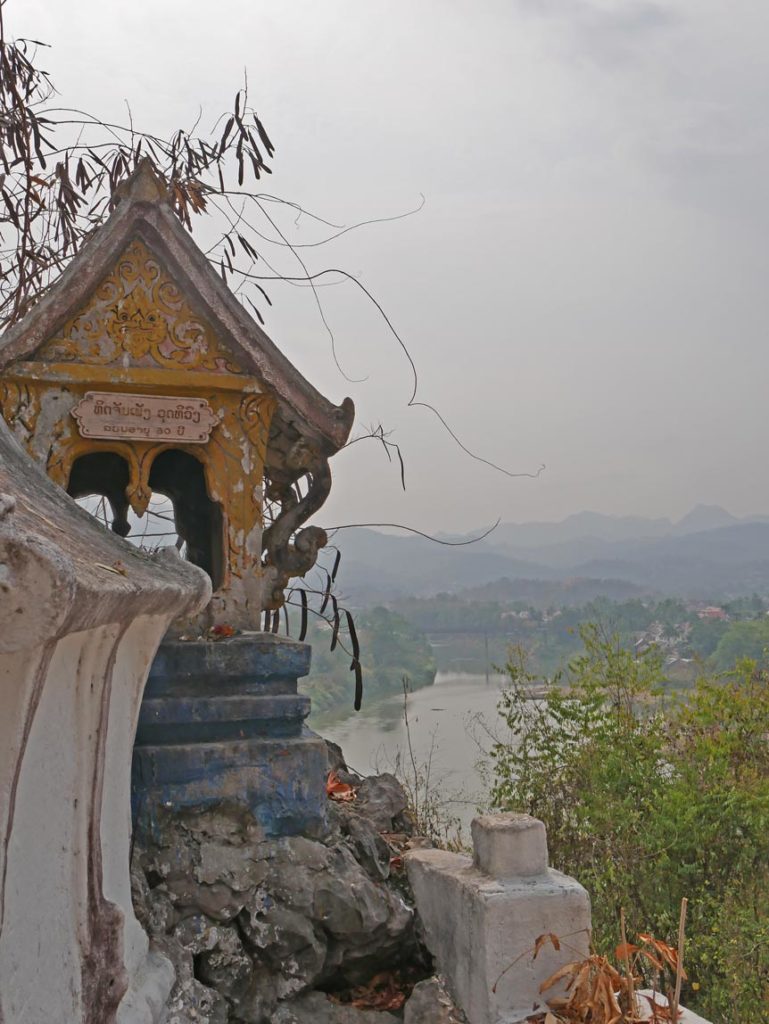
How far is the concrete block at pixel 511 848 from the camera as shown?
4691 millimetres

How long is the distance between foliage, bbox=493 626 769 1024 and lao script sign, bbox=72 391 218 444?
712 centimetres

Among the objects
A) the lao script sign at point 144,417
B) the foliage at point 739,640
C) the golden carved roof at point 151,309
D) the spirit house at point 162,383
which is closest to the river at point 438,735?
the spirit house at point 162,383

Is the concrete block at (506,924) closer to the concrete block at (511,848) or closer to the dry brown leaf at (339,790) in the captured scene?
the concrete block at (511,848)

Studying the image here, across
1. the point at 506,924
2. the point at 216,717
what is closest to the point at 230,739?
the point at 216,717

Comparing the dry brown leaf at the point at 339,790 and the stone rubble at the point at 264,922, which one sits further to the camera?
the dry brown leaf at the point at 339,790

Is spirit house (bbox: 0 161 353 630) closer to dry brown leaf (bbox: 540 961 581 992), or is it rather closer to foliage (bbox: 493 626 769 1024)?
dry brown leaf (bbox: 540 961 581 992)

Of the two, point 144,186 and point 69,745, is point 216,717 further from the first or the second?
point 144,186

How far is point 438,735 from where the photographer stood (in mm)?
15961

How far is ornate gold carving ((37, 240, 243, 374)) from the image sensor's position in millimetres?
5305

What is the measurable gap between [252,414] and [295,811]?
2069 millimetres

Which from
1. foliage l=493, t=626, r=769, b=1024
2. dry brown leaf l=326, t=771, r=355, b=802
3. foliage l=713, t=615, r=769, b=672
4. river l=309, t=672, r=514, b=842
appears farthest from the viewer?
foliage l=713, t=615, r=769, b=672

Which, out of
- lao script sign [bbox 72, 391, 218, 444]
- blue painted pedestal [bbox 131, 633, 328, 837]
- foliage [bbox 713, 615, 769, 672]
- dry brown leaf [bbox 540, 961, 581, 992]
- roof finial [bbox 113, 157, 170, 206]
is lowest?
dry brown leaf [bbox 540, 961, 581, 992]

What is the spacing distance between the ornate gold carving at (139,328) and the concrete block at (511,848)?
8.82 ft

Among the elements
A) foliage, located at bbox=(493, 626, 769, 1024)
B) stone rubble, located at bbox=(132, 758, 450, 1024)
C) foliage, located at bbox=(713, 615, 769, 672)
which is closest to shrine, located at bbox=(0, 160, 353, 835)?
stone rubble, located at bbox=(132, 758, 450, 1024)
